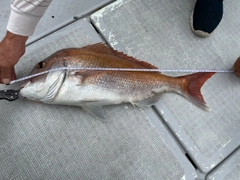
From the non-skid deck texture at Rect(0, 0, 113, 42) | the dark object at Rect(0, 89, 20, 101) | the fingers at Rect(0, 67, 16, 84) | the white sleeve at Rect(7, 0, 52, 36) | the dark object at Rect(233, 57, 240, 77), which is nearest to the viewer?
the white sleeve at Rect(7, 0, 52, 36)

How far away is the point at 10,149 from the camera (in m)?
1.31

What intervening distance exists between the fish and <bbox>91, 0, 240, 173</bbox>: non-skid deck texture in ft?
0.39

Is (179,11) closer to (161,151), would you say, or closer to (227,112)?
(227,112)

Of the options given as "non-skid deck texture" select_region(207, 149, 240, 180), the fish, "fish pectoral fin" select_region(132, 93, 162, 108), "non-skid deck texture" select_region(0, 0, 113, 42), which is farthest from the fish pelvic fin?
"non-skid deck texture" select_region(207, 149, 240, 180)

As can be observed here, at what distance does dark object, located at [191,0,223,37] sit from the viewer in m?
1.65

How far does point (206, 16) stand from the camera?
66.0 inches

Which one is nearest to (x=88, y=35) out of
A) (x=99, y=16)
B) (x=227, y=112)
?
(x=99, y=16)

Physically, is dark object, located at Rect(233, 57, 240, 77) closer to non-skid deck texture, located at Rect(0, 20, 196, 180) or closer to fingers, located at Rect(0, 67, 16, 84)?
non-skid deck texture, located at Rect(0, 20, 196, 180)

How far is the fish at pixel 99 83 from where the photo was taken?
4.17 feet

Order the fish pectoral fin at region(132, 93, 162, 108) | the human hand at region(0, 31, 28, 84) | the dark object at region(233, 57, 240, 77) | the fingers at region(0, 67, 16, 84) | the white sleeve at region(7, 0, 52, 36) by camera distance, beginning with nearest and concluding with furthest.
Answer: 1. the white sleeve at region(7, 0, 52, 36)
2. the human hand at region(0, 31, 28, 84)
3. the fingers at region(0, 67, 16, 84)
4. the fish pectoral fin at region(132, 93, 162, 108)
5. the dark object at region(233, 57, 240, 77)

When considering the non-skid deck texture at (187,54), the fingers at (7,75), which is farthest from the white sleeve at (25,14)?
the non-skid deck texture at (187,54)

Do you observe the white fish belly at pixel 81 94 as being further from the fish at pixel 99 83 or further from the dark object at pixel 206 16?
the dark object at pixel 206 16

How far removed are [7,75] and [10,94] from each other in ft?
0.35

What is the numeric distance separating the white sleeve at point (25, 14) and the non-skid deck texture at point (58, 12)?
1.82ft
